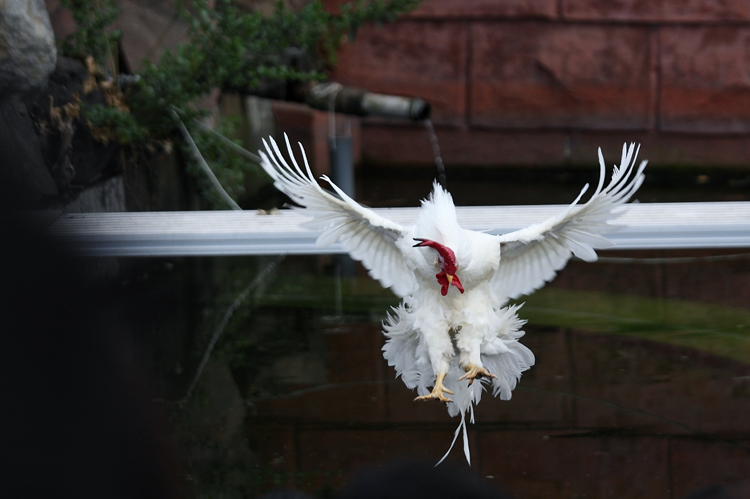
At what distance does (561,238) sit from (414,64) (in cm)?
409

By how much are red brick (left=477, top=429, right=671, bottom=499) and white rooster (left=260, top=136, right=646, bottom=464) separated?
1.41ft

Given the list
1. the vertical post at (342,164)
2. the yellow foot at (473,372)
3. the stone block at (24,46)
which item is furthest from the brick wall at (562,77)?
the yellow foot at (473,372)

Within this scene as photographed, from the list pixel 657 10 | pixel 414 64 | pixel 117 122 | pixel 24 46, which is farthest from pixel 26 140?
pixel 657 10

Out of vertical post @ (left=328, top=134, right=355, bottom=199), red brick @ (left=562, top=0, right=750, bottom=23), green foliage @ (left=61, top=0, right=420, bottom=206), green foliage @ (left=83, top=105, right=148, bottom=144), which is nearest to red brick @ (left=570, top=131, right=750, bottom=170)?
red brick @ (left=562, top=0, right=750, bottom=23)

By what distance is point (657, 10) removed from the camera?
17.0 ft

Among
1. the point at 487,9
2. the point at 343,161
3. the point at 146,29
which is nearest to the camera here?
the point at 146,29

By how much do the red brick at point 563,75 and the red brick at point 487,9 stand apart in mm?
83

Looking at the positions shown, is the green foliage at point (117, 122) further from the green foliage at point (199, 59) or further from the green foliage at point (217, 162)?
the green foliage at point (217, 162)

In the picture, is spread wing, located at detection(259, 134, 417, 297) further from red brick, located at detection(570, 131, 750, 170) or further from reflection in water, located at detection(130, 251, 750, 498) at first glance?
red brick, located at detection(570, 131, 750, 170)

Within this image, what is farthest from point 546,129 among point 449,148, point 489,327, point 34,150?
point 489,327

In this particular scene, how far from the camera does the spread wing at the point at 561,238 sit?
1479 mm

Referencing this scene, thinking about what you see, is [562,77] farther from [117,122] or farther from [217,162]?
[117,122]

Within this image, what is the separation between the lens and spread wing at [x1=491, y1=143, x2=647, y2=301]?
1479mm

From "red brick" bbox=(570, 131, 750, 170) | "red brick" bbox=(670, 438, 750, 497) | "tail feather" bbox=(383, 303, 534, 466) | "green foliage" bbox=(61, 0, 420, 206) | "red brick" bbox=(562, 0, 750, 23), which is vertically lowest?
"red brick" bbox=(670, 438, 750, 497)
